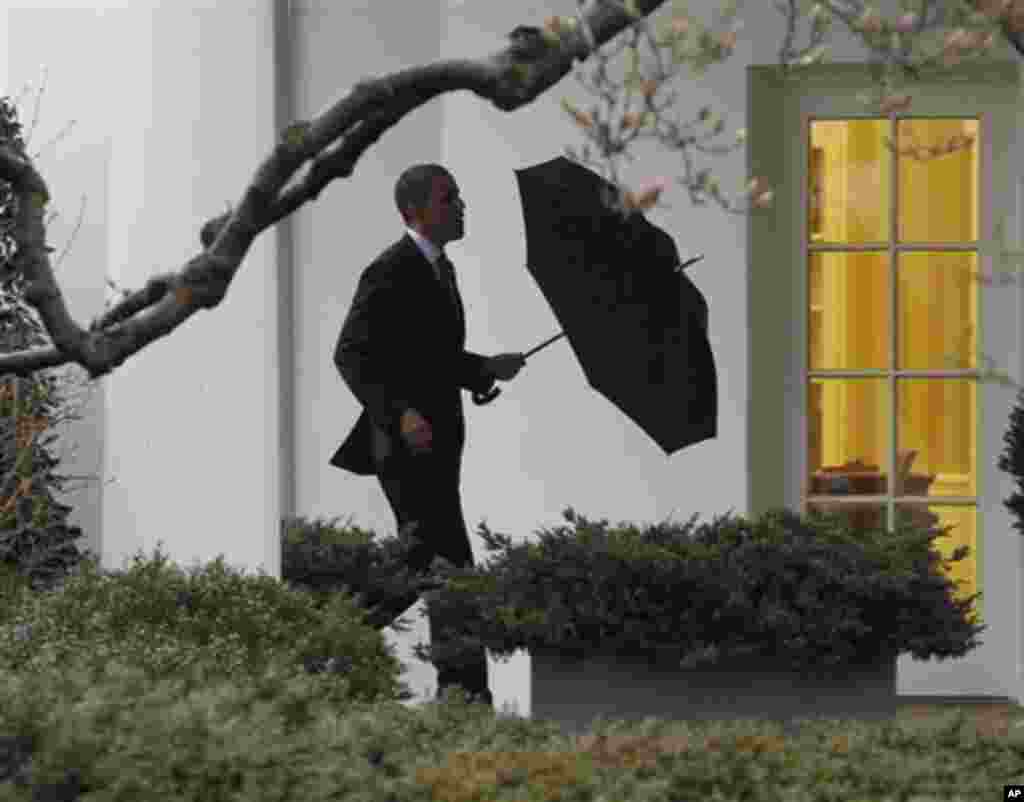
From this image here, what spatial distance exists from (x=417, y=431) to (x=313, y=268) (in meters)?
0.96

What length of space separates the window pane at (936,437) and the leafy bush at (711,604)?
6.99 ft

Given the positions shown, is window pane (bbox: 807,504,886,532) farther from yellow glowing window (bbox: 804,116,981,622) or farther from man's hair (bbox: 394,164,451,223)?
man's hair (bbox: 394,164,451,223)

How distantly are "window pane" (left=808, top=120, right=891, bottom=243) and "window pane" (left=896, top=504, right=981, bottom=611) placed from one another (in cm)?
116

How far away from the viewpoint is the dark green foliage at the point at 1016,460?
10273 mm

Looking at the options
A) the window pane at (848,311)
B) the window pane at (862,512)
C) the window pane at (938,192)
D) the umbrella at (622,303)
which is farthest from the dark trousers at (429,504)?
the window pane at (938,192)

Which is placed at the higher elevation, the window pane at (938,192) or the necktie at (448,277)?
the window pane at (938,192)

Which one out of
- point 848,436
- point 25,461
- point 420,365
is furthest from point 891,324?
point 25,461

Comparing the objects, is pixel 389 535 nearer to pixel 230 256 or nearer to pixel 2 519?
pixel 2 519

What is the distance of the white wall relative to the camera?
31.0ft

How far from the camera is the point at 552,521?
10586mm

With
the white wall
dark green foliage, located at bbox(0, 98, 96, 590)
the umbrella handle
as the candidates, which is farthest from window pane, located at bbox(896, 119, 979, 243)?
dark green foliage, located at bbox(0, 98, 96, 590)

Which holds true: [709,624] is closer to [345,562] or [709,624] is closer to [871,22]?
[345,562]

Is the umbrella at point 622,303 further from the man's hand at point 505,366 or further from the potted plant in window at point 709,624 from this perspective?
the potted plant in window at point 709,624

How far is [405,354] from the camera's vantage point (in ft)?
35.1
